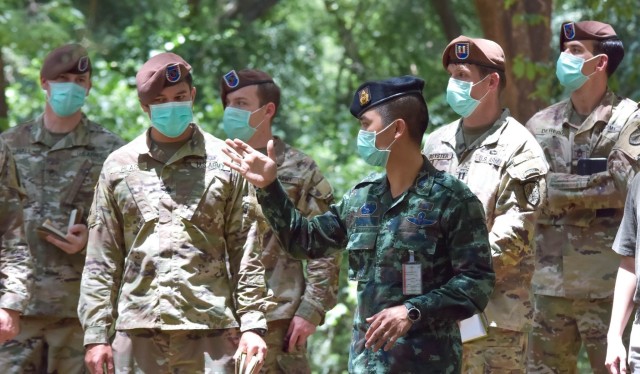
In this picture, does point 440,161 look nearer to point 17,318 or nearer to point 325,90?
point 17,318

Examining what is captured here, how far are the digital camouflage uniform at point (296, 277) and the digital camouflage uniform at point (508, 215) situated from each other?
3.68 ft

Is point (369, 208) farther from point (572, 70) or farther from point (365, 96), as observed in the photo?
point (572, 70)

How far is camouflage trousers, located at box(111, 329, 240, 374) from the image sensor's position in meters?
5.90

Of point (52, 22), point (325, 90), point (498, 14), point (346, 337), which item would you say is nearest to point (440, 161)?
point (498, 14)

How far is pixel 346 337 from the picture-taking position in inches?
501

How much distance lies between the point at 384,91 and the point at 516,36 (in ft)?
17.5

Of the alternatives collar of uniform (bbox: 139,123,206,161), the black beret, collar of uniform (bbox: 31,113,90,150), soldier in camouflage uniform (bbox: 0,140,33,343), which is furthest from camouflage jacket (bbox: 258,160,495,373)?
collar of uniform (bbox: 31,113,90,150)

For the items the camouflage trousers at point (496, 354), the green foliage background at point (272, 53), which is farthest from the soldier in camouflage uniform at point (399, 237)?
the green foliage background at point (272, 53)

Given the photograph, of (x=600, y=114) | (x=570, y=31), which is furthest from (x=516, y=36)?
(x=600, y=114)

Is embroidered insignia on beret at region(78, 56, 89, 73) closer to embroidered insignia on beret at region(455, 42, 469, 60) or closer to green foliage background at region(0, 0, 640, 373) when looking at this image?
embroidered insignia on beret at region(455, 42, 469, 60)

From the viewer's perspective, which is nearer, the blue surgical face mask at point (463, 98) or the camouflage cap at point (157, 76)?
the camouflage cap at point (157, 76)

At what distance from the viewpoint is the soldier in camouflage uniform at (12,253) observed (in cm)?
651

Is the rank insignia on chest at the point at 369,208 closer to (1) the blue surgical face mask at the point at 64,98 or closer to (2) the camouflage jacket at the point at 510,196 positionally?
(2) the camouflage jacket at the point at 510,196

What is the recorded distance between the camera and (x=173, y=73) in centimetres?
613
